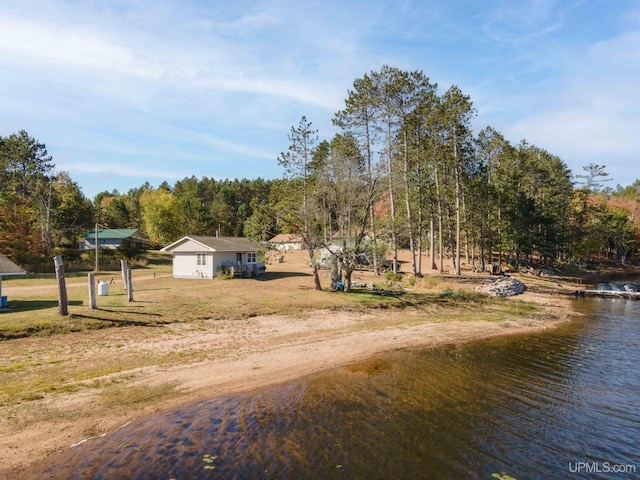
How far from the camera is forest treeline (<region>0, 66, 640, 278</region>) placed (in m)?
30.0

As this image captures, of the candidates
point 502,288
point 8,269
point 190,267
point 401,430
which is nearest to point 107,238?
point 190,267

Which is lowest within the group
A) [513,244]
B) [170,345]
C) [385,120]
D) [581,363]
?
[581,363]

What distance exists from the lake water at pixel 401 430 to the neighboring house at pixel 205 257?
25129 mm

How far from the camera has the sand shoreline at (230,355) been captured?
916 cm

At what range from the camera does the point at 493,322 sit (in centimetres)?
2503

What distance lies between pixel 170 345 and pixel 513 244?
4975cm

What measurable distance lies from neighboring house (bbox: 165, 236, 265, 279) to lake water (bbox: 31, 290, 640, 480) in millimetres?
25129

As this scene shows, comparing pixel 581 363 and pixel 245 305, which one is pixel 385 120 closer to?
pixel 245 305

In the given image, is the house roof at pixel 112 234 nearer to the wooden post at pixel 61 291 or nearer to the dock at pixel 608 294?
the wooden post at pixel 61 291

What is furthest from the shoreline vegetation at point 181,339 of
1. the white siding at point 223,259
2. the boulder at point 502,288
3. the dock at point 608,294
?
the dock at point 608,294

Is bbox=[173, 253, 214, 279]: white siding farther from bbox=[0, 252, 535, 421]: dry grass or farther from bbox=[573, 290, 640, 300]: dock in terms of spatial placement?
bbox=[573, 290, 640, 300]: dock

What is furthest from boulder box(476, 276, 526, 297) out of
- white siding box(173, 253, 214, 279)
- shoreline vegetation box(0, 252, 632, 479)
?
white siding box(173, 253, 214, 279)

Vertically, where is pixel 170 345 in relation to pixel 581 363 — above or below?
above

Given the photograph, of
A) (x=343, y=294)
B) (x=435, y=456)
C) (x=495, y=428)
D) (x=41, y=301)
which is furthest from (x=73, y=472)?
(x=343, y=294)
